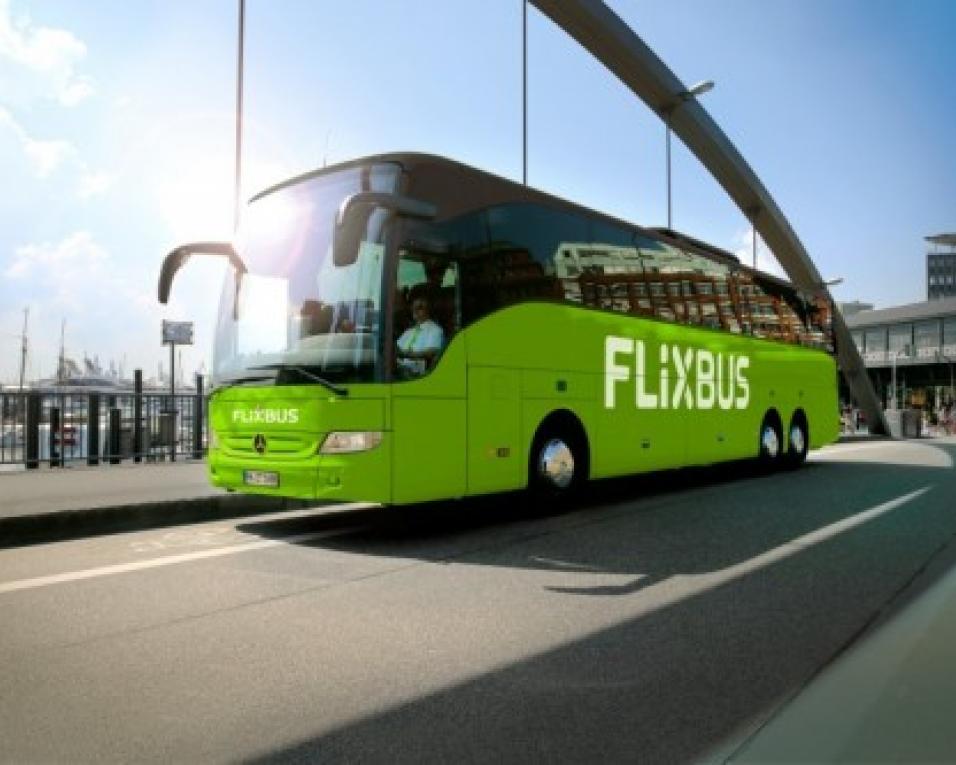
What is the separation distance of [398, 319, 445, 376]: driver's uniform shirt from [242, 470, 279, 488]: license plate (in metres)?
1.48

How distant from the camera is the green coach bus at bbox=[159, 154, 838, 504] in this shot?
6.93 m

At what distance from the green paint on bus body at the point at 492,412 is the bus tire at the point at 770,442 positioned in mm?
2193

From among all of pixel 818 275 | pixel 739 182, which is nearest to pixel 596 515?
pixel 739 182

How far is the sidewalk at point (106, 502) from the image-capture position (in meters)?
7.27

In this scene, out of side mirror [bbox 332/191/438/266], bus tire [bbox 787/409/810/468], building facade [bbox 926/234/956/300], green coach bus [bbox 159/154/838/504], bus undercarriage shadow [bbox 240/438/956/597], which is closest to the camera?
side mirror [bbox 332/191/438/266]

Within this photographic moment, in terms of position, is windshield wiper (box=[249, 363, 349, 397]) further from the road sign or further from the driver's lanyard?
the road sign

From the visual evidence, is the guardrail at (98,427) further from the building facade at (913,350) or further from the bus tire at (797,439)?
the building facade at (913,350)

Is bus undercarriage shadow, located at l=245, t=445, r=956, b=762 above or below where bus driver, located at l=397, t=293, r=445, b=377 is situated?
below

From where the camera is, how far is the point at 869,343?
81.8 metres

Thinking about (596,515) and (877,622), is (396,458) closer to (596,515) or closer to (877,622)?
(596,515)

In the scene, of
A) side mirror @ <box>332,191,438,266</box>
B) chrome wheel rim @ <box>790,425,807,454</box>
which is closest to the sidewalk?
side mirror @ <box>332,191,438,266</box>

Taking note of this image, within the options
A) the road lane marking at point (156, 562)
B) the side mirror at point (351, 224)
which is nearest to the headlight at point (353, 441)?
the road lane marking at point (156, 562)

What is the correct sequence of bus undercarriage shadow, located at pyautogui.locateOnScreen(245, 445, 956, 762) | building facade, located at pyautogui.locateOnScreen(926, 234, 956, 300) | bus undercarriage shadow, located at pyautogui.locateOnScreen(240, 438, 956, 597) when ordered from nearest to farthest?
bus undercarriage shadow, located at pyautogui.locateOnScreen(245, 445, 956, 762) < bus undercarriage shadow, located at pyautogui.locateOnScreen(240, 438, 956, 597) < building facade, located at pyautogui.locateOnScreen(926, 234, 956, 300)

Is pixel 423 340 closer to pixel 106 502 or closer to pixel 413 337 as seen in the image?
pixel 413 337
